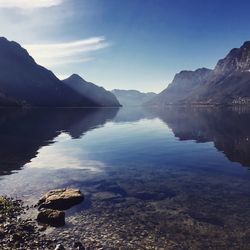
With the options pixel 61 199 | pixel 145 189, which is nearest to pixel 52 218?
pixel 61 199

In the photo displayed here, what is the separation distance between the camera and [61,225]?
34.7m

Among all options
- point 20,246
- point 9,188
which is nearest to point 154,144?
point 9,188

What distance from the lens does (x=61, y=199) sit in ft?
133

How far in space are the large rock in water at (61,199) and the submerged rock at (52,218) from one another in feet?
11.5

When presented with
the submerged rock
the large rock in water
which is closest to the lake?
the submerged rock

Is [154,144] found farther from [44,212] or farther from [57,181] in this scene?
[44,212]

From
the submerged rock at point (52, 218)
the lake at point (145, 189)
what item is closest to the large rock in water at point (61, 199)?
the lake at point (145, 189)

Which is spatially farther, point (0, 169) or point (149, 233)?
point (0, 169)

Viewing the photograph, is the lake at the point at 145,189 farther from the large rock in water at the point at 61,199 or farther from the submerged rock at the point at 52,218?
the large rock in water at the point at 61,199

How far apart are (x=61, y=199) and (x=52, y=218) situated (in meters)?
5.14

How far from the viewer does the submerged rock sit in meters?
35.1

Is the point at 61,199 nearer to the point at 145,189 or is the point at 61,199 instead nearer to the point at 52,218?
the point at 52,218

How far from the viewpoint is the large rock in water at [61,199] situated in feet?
131

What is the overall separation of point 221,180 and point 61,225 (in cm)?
2896
